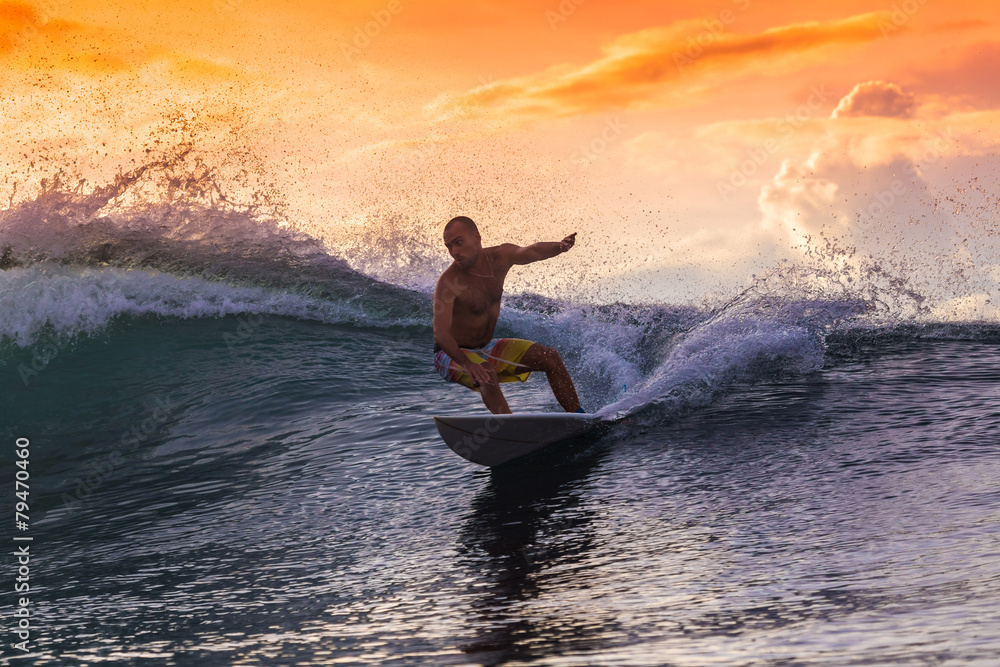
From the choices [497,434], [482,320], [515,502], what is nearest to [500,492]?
[515,502]

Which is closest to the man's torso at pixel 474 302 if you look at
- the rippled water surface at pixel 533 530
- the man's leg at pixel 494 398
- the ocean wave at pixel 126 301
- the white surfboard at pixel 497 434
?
the man's leg at pixel 494 398

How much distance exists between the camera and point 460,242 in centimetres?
580

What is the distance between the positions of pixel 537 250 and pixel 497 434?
1.44 meters

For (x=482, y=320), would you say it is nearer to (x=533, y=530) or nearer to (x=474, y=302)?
(x=474, y=302)

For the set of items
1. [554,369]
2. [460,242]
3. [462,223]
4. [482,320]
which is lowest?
[554,369]

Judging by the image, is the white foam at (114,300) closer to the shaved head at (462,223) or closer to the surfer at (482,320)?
the surfer at (482,320)

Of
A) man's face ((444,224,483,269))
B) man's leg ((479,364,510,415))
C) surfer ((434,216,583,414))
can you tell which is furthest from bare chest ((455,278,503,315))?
man's leg ((479,364,510,415))

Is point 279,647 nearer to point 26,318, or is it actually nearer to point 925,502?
point 925,502

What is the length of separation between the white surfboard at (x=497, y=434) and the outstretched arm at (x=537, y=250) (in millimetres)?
1187

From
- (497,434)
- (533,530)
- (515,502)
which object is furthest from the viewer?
(497,434)

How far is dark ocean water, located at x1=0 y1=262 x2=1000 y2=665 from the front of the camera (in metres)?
2.92

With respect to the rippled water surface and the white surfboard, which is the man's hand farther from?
the rippled water surface

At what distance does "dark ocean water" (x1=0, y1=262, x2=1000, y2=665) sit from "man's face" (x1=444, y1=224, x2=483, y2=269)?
144 cm

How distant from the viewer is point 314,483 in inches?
222
